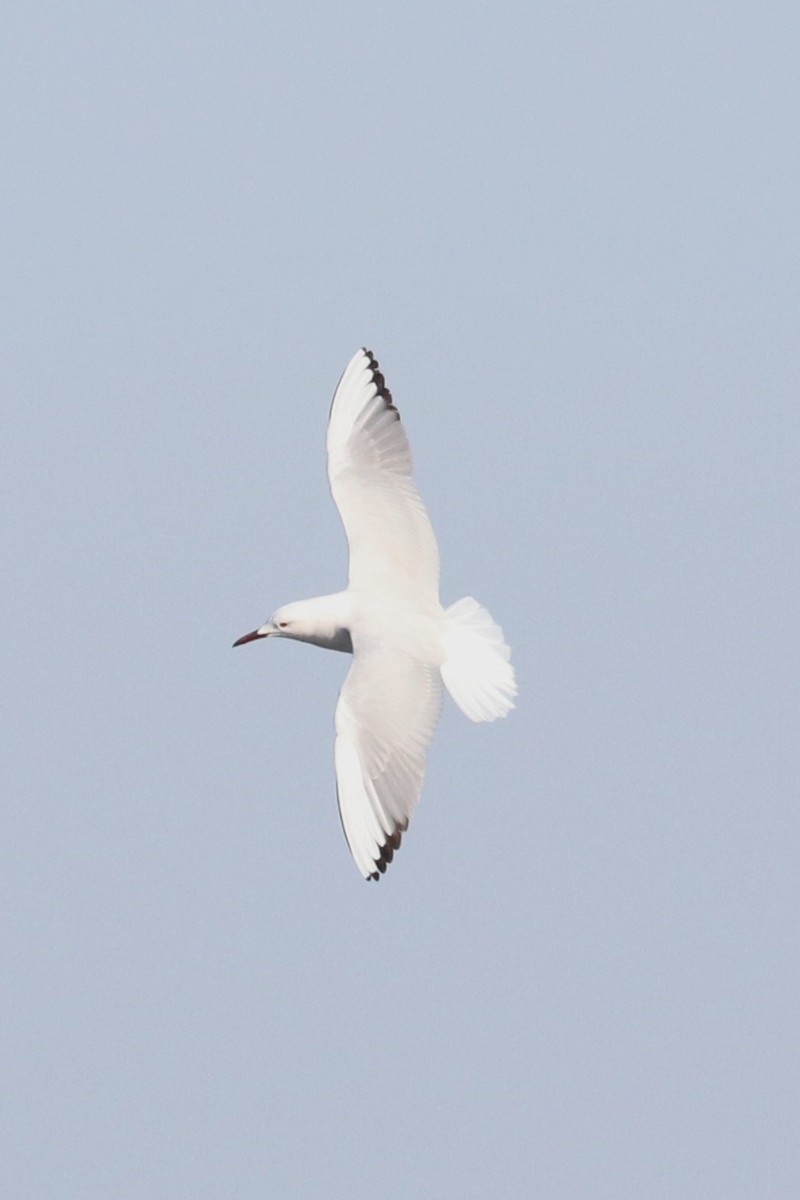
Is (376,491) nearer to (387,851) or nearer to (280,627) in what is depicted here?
(280,627)

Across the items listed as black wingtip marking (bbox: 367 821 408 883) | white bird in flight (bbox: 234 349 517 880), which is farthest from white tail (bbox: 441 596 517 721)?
black wingtip marking (bbox: 367 821 408 883)

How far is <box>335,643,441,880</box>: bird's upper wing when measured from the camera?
1183cm

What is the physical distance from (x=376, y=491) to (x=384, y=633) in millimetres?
1346

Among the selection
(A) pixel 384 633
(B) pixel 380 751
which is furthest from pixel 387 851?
(A) pixel 384 633

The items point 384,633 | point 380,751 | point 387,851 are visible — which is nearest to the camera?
point 387,851

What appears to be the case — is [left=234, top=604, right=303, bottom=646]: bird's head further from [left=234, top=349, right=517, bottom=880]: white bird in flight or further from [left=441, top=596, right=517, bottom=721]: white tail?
[left=441, top=596, right=517, bottom=721]: white tail

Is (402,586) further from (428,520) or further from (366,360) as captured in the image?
(366,360)

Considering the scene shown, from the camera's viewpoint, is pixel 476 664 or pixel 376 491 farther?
pixel 376 491

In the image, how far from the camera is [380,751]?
12000 millimetres

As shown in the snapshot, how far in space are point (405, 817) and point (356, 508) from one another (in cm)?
260

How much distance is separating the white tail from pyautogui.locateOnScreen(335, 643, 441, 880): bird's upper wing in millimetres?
284

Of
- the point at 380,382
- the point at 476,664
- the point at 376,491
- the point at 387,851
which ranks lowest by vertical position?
the point at 387,851

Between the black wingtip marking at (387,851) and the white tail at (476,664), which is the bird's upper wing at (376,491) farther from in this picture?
the black wingtip marking at (387,851)

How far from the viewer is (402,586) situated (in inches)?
525
